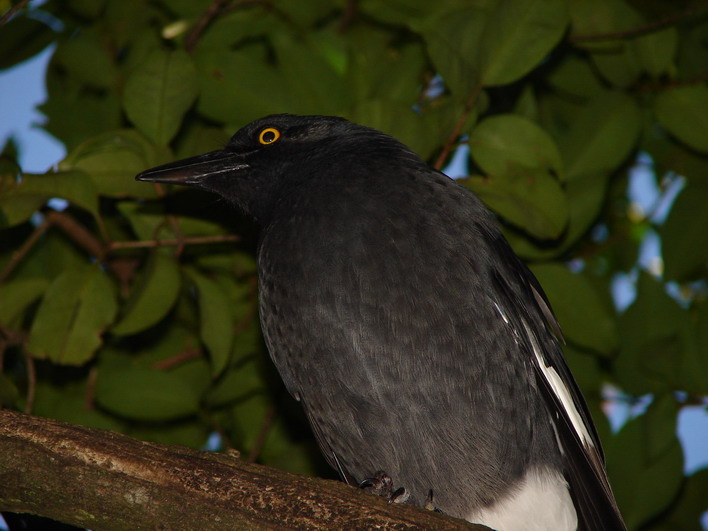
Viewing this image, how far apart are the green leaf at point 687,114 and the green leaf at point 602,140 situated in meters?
0.18

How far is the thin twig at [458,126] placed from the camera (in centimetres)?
360

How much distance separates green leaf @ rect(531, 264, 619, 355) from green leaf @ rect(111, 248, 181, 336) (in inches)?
67.9

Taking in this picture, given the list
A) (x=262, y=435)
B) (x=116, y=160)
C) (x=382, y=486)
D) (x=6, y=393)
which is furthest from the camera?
(x=262, y=435)

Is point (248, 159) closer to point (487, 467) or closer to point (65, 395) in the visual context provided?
point (65, 395)

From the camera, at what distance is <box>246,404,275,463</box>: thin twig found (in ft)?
13.5

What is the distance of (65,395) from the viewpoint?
13.2ft

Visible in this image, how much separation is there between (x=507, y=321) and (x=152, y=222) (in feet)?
5.61

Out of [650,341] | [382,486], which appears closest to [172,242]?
[382,486]

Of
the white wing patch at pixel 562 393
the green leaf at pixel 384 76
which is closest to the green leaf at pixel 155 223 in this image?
the green leaf at pixel 384 76

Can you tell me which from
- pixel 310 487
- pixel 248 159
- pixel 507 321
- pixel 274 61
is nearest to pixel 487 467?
pixel 507 321

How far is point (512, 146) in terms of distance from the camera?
3.58m

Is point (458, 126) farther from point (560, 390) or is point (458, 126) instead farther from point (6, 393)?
point (6, 393)

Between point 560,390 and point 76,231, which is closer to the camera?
point 560,390

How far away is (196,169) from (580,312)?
6.23ft
